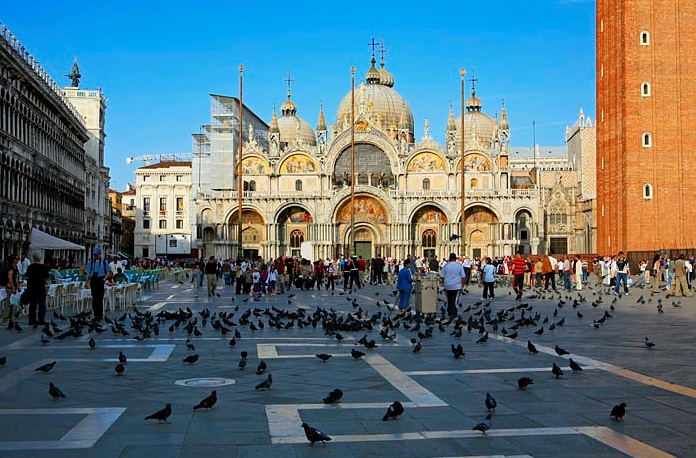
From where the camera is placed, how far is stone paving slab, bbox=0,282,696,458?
19.3ft

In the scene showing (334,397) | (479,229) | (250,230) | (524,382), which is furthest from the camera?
(250,230)

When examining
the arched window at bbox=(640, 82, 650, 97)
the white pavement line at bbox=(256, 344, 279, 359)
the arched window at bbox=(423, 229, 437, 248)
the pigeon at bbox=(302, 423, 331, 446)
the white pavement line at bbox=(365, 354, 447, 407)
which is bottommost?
the white pavement line at bbox=(365, 354, 447, 407)

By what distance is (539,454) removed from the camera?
5633 millimetres

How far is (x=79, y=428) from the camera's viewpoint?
21.0 ft

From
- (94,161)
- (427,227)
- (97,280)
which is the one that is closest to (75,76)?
(94,161)

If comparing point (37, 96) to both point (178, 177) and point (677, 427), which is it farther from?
point (178, 177)

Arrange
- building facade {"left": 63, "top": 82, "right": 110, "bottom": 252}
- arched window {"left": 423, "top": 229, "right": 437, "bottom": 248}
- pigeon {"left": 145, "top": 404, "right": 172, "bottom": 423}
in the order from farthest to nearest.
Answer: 1. arched window {"left": 423, "top": 229, "right": 437, "bottom": 248}
2. building facade {"left": 63, "top": 82, "right": 110, "bottom": 252}
3. pigeon {"left": 145, "top": 404, "right": 172, "bottom": 423}

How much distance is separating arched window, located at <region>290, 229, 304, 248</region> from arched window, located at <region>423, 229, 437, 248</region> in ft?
33.5

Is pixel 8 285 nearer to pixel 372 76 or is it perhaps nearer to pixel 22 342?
pixel 22 342

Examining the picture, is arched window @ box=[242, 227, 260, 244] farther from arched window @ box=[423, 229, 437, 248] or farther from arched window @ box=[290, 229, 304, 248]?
arched window @ box=[423, 229, 437, 248]

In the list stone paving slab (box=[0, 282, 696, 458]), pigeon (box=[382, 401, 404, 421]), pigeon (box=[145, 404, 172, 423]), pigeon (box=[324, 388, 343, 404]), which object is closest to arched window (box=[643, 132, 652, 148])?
stone paving slab (box=[0, 282, 696, 458])

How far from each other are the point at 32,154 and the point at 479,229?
36.3 meters

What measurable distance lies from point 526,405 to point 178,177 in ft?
275

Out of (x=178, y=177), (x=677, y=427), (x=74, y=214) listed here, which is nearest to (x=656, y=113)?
(x=74, y=214)
